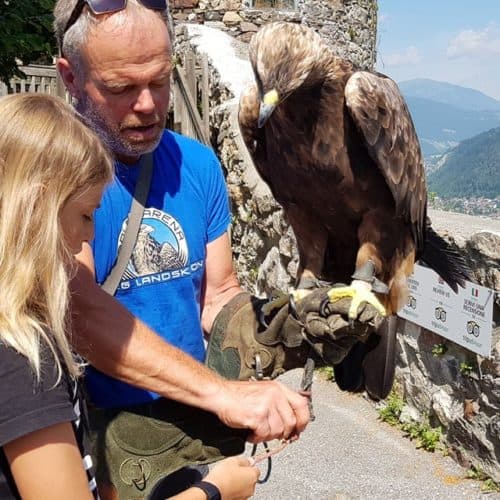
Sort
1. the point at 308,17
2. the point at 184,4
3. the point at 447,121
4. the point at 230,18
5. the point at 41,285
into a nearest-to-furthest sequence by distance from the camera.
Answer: the point at 41,285, the point at 230,18, the point at 184,4, the point at 308,17, the point at 447,121

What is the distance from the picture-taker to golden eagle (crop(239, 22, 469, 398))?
260cm

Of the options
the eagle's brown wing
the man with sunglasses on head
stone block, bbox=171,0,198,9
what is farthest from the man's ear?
stone block, bbox=171,0,198,9

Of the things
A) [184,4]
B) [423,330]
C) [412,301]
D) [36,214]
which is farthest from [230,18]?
[36,214]

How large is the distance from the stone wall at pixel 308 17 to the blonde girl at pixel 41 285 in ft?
33.8

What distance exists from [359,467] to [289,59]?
2.73m

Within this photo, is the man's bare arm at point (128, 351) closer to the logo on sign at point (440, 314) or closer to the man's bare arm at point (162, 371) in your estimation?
the man's bare arm at point (162, 371)

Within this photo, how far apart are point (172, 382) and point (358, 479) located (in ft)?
9.02

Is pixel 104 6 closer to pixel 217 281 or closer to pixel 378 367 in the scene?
pixel 217 281

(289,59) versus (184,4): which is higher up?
(289,59)

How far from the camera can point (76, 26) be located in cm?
191

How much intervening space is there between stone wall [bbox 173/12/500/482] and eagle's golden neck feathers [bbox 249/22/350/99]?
5.15ft

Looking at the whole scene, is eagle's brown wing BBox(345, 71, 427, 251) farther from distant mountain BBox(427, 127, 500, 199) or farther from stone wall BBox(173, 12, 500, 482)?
distant mountain BBox(427, 127, 500, 199)

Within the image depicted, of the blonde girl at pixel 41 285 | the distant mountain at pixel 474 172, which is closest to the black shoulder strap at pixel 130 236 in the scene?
the blonde girl at pixel 41 285

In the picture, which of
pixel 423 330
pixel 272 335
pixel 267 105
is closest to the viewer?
pixel 272 335
